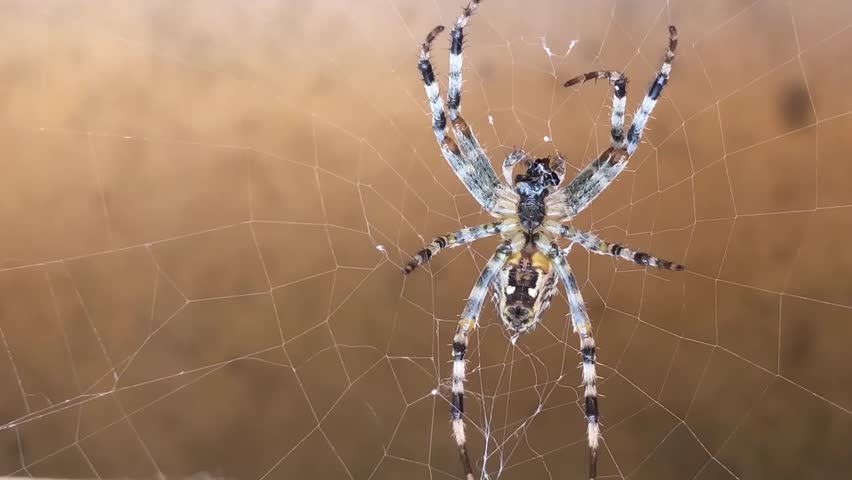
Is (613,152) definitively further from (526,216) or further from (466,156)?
(466,156)

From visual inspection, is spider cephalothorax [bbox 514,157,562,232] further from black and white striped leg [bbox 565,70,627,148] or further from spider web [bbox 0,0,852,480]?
spider web [bbox 0,0,852,480]

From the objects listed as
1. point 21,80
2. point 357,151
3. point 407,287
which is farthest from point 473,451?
point 21,80

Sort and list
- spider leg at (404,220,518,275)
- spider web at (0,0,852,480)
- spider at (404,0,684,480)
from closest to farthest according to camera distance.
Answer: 1. spider leg at (404,220,518,275)
2. spider at (404,0,684,480)
3. spider web at (0,0,852,480)

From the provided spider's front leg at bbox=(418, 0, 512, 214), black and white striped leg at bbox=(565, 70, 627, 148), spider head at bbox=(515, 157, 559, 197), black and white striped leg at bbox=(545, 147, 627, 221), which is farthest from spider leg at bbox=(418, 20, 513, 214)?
black and white striped leg at bbox=(565, 70, 627, 148)

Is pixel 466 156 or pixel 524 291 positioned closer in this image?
pixel 524 291

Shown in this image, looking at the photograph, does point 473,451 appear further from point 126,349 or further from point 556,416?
point 126,349

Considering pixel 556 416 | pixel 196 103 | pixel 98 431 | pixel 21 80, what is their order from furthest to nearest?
pixel 556 416 → pixel 98 431 → pixel 196 103 → pixel 21 80

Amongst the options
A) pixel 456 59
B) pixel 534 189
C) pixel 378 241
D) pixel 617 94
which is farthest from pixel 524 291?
pixel 378 241
